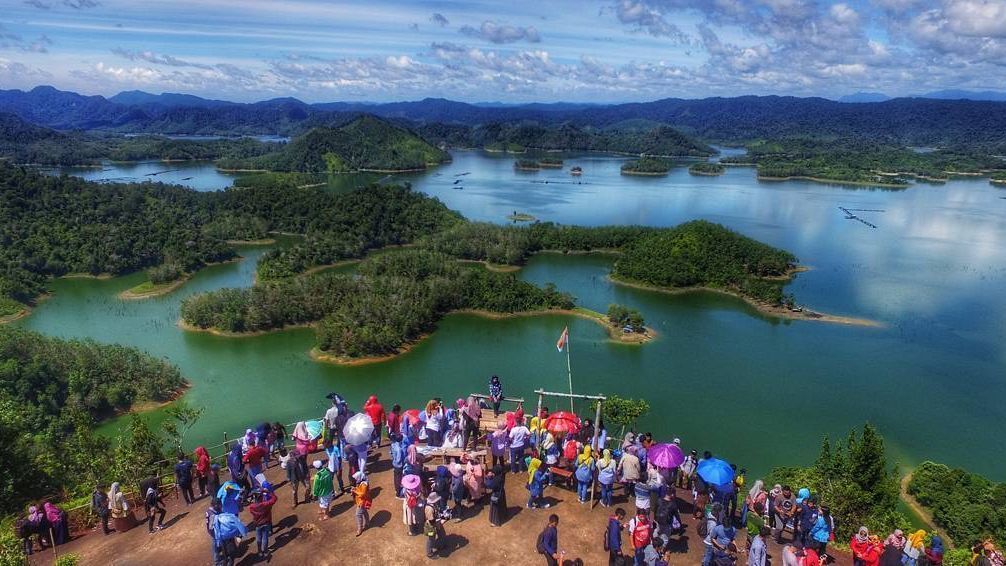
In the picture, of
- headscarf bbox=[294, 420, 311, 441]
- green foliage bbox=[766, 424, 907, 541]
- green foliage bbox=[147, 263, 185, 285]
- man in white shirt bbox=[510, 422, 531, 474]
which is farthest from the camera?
green foliage bbox=[147, 263, 185, 285]

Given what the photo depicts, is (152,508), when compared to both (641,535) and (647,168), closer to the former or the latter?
(641,535)

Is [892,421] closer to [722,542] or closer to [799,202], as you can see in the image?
[722,542]

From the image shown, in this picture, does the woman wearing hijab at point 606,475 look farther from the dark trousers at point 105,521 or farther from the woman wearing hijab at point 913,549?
the dark trousers at point 105,521

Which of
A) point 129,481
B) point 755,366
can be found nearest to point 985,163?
point 755,366

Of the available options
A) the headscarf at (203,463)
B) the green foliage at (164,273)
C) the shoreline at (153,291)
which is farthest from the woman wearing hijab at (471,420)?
the green foliage at (164,273)

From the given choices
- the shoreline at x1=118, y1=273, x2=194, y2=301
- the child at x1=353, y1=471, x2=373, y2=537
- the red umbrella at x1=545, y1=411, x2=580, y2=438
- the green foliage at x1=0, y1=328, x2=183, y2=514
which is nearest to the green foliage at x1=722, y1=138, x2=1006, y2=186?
the shoreline at x1=118, y1=273, x2=194, y2=301

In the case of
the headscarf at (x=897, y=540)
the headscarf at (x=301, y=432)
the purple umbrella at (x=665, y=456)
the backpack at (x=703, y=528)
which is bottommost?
the backpack at (x=703, y=528)

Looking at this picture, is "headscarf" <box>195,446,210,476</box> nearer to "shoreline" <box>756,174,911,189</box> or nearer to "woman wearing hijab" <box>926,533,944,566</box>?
"woman wearing hijab" <box>926,533,944,566</box>
